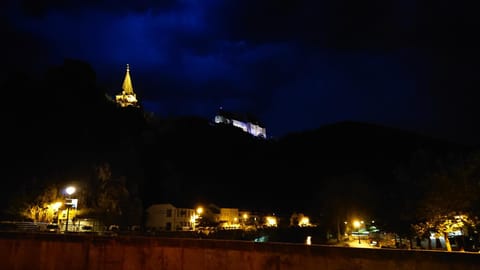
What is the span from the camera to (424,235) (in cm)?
3547

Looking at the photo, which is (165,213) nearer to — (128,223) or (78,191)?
(128,223)

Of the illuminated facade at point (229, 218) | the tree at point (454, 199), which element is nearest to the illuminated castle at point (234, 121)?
the illuminated facade at point (229, 218)

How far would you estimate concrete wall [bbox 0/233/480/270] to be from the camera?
6.43m

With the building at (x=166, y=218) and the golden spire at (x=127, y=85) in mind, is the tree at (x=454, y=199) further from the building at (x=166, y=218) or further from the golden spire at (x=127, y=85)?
the golden spire at (x=127, y=85)

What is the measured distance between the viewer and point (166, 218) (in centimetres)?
7456

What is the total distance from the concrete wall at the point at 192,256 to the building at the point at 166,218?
65.6 meters

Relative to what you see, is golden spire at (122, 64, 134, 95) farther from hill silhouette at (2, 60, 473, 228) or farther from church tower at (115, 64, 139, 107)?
hill silhouette at (2, 60, 473, 228)

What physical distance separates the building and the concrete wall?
215 feet

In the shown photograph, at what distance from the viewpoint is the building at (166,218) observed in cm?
7412

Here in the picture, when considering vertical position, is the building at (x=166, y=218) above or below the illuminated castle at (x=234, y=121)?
below

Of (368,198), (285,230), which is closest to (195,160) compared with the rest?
(285,230)

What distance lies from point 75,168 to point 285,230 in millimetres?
57592

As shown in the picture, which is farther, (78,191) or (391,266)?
(78,191)

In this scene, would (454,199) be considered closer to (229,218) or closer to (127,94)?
(229,218)
